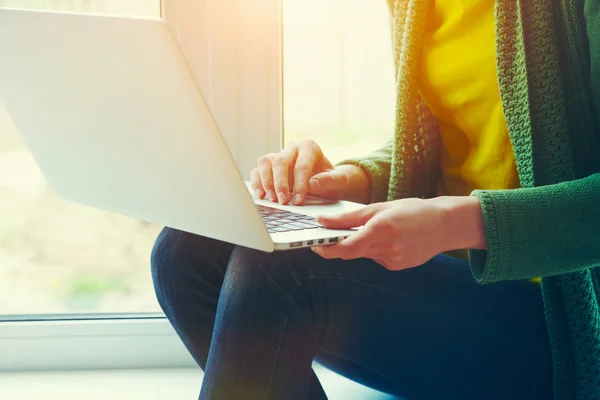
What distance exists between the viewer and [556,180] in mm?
685

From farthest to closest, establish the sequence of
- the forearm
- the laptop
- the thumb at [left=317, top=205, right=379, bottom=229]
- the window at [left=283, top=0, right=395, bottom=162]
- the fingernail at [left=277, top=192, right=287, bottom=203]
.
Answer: the window at [left=283, top=0, right=395, bottom=162]
the forearm
the fingernail at [left=277, top=192, right=287, bottom=203]
the thumb at [left=317, top=205, right=379, bottom=229]
the laptop

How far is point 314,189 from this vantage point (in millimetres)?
794

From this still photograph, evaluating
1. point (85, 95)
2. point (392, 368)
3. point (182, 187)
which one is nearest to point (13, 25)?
point (85, 95)

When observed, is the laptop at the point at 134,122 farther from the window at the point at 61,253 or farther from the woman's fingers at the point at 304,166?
the window at the point at 61,253

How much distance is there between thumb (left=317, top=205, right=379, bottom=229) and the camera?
580 mm

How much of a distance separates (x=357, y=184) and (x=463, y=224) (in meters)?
0.30

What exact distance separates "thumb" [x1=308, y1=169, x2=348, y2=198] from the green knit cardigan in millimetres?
224

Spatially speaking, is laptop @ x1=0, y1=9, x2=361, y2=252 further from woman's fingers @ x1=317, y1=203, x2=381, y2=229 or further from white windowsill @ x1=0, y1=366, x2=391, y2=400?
white windowsill @ x1=0, y1=366, x2=391, y2=400

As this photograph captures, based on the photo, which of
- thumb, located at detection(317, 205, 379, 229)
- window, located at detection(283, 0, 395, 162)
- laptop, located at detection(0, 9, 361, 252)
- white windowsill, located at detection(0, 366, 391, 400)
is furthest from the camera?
window, located at detection(283, 0, 395, 162)

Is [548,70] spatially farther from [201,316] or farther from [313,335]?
[201,316]

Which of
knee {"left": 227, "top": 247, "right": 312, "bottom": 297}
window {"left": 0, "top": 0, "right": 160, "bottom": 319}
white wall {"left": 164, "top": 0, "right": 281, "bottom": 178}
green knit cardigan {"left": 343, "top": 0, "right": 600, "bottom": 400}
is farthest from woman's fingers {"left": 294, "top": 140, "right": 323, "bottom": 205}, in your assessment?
window {"left": 0, "top": 0, "right": 160, "bottom": 319}

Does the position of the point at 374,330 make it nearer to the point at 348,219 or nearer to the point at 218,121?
the point at 348,219

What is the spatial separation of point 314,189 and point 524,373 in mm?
319

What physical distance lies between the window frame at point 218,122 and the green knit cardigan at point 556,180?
543 mm
